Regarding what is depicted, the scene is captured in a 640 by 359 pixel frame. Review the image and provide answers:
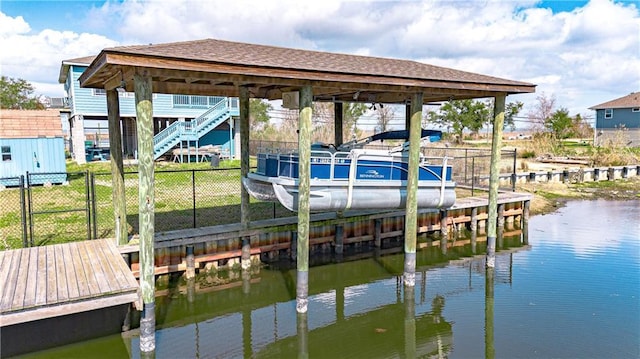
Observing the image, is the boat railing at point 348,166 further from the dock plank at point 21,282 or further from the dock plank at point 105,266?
the dock plank at point 21,282

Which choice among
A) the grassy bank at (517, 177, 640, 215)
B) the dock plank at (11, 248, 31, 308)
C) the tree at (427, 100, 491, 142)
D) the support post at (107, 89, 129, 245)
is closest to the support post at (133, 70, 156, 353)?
the dock plank at (11, 248, 31, 308)

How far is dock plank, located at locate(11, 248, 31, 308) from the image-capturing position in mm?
5961

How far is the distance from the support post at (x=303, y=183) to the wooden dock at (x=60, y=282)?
2.66 m

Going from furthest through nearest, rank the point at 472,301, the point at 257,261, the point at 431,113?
the point at 431,113 → the point at 257,261 → the point at 472,301

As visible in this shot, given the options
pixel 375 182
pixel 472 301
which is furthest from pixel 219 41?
pixel 472 301

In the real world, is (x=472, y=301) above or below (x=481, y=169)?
below

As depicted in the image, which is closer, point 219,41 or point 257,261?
point 219,41

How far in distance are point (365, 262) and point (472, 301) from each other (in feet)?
9.84

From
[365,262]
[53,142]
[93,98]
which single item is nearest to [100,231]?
[365,262]

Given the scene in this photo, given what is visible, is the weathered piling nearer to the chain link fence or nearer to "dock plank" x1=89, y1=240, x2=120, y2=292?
the chain link fence

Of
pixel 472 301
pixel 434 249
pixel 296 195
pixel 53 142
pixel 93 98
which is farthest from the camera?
pixel 93 98

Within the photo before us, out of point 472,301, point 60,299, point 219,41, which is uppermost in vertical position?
point 219,41

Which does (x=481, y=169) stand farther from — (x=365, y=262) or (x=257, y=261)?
(x=257, y=261)

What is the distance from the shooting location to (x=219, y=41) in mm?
8633
